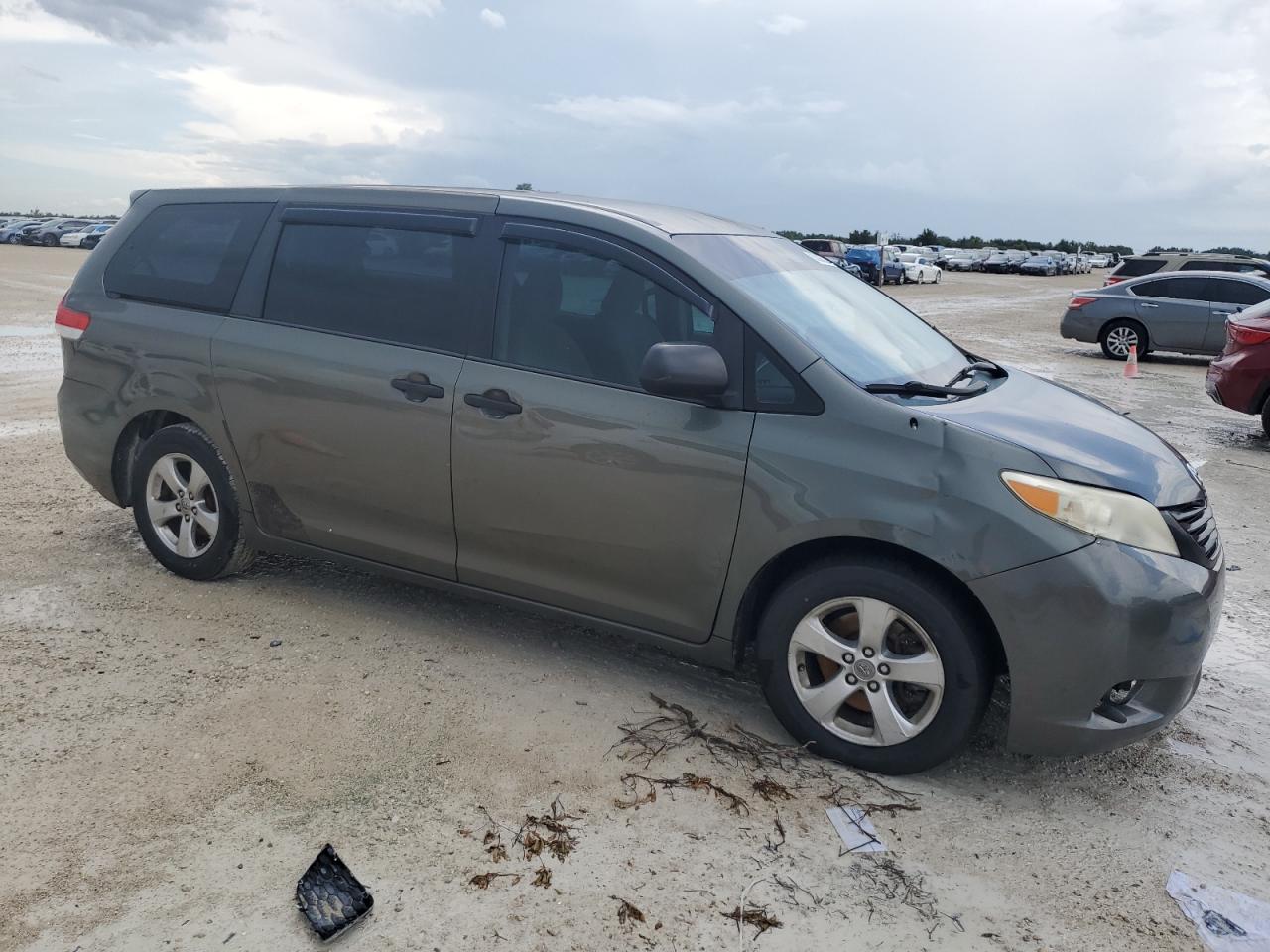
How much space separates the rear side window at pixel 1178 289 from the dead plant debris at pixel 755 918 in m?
17.0

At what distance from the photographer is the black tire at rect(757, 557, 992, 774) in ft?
10.7

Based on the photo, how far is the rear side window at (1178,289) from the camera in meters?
16.8

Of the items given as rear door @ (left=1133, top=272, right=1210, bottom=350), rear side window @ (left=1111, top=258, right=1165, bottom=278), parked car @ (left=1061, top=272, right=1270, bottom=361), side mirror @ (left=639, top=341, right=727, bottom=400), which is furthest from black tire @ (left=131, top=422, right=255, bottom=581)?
rear side window @ (left=1111, top=258, right=1165, bottom=278)

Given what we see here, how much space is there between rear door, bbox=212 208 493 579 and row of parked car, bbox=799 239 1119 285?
3302cm

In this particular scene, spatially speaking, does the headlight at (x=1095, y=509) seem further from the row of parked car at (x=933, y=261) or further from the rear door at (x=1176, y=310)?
the row of parked car at (x=933, y=261)

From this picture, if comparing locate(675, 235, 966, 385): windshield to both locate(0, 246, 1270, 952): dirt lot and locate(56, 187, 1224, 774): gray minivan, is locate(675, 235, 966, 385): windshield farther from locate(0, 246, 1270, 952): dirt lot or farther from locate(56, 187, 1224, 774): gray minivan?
locate(0, 246, 1270, 952): dirt lot

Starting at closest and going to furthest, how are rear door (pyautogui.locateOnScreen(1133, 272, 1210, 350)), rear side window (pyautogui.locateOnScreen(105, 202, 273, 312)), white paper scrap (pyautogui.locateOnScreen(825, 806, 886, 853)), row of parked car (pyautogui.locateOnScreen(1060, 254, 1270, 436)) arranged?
white paper scrap (pyautogui.locateOnScreen(825, 806, 886, 853)) < rear side window (pyautogui.locateOnScreen(105, 202, 273, 312)) < row of parked car (pyautogui.locateOnScreen(1060, 254, 1270, 436)) < rear door (pyautogui.locateOnScreen(1133, 272, 1210, 350))

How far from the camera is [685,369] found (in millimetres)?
3457

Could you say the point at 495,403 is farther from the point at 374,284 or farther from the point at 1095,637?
the point at 1095,637

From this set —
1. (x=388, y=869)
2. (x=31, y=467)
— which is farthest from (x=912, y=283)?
(x=388, y=869)

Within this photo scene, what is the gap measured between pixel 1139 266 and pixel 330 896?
21.0 m

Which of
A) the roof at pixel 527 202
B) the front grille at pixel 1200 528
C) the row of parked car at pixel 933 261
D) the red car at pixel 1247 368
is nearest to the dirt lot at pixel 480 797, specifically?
the front grille at pixel 1200 528

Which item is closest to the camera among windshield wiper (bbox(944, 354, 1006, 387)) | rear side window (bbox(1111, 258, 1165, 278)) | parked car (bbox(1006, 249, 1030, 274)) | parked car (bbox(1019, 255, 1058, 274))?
windshield wiper (bbox(944, 354, 1006, 387))

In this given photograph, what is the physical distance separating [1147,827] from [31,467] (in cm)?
694
